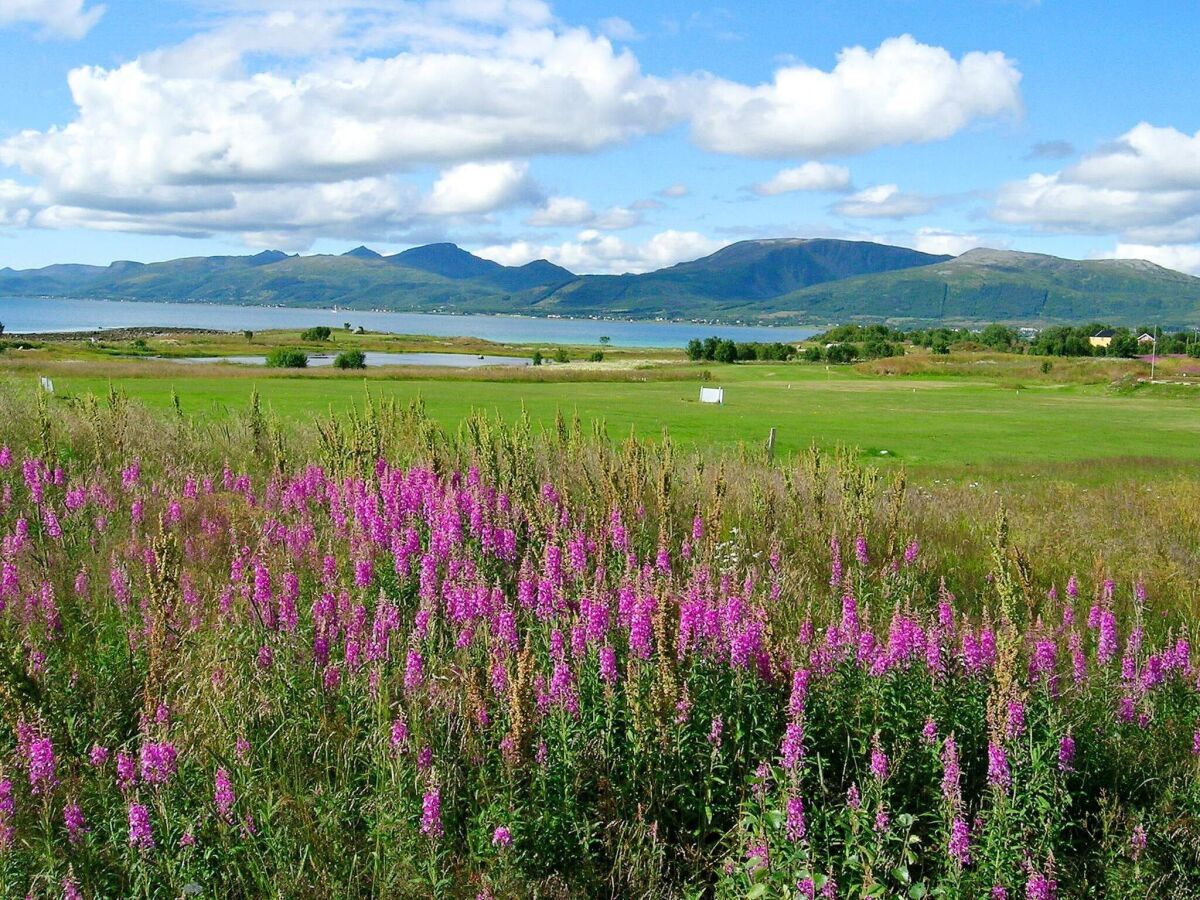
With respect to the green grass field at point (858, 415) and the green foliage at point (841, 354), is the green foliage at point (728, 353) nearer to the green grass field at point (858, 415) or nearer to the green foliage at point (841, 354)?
the green foliage at point (841, 354)

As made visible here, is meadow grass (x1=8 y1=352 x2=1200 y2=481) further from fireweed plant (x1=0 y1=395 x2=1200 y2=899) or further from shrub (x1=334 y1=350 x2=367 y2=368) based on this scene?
shrub (x1=334 y1=350 x2=367 y2=368)

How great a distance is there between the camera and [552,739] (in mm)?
3945

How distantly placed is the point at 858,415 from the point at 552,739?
89.3ft

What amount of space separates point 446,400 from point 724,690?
25.5 meters

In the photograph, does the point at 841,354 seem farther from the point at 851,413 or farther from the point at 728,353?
the point at 851,413

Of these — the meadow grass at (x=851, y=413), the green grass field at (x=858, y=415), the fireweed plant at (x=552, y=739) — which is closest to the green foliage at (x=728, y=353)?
the meadow grass at (x=851, y=413)

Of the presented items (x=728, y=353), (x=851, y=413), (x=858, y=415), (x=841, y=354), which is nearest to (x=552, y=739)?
(x=858, y=415)

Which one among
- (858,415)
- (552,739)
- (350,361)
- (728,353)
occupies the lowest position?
(858,415)

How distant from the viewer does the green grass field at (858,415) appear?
20266mm

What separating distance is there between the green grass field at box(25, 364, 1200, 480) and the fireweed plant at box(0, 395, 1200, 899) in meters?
7.31

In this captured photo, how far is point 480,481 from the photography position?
850cm

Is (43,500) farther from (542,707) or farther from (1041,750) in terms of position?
(1041,750)

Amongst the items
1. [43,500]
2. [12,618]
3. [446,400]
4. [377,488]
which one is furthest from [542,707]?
[446,400]

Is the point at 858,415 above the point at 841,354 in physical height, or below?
below
